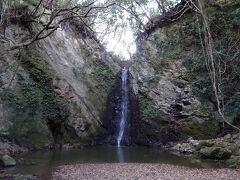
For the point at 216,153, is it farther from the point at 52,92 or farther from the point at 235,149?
the point at 52,92

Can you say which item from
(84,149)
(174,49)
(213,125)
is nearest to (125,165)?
(84,149)

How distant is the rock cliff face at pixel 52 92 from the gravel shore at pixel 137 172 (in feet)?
18.9

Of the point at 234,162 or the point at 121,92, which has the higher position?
the point at 121,92

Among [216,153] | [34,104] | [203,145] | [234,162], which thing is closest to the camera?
[234,162]

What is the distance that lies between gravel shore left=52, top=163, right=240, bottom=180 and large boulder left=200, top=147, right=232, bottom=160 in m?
2.76

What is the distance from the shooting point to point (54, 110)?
18.5m

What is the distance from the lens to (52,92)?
62.2ft

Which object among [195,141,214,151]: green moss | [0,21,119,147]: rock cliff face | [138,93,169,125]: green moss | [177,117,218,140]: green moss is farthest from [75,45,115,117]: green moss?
[195,141,214,151]: green moss

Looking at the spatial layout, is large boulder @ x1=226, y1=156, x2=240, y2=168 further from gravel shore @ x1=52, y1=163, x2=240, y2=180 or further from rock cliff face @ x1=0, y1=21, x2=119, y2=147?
rock cliff face @ x1=0, y1=21, x2=119, y2=147

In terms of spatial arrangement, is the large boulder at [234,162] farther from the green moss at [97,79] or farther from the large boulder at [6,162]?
the green moss at [97,79]

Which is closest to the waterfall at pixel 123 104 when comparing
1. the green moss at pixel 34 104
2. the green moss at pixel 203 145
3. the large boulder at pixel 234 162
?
the green moss at pixel 34 104

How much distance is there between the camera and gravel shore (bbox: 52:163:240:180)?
1017 centimetres

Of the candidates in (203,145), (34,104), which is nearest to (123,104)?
(34,104)

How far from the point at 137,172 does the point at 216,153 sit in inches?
182
